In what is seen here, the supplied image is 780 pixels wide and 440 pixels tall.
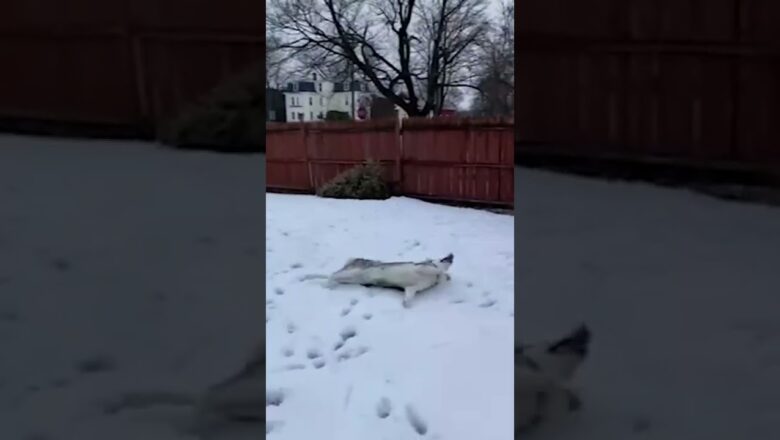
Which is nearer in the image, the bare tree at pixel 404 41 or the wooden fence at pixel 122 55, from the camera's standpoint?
the wooden fence at pixel 122 55

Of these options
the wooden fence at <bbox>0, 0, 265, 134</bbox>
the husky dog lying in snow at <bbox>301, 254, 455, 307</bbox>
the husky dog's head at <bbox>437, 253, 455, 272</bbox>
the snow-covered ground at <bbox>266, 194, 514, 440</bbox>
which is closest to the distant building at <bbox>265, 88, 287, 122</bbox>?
the snow-covered ground at <bbox>266, 194, 514, 440</bbox>

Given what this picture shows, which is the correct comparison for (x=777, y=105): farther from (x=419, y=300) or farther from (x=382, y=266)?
(x=382, y=266)

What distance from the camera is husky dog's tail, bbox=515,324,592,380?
1.66 metres

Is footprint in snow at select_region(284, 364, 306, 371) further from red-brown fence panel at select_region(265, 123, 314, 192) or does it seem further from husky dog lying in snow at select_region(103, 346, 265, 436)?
red-brown fence panel at select_region(265, 123, 314, 192)

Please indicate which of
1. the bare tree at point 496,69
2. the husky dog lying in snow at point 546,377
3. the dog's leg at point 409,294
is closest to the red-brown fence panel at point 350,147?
the bare tree at point 496,69

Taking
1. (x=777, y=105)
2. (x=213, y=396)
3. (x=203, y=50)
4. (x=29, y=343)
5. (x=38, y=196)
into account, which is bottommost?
(x=213, y=396)

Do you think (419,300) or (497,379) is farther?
(419,300)

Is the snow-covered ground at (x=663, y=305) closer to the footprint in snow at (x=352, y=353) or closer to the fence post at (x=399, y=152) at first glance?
the footprint in snow at (x=352, y=353)

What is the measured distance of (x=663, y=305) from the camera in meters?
1.61

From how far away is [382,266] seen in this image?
4.64 m

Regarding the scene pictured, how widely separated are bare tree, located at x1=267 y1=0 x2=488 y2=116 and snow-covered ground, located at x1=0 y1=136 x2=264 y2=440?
407 centimetres

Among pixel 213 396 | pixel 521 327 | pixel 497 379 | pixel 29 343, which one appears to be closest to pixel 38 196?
pixel 29 343

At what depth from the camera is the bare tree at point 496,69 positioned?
532 centimetres

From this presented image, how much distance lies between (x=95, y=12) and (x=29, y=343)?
69 centimetres
